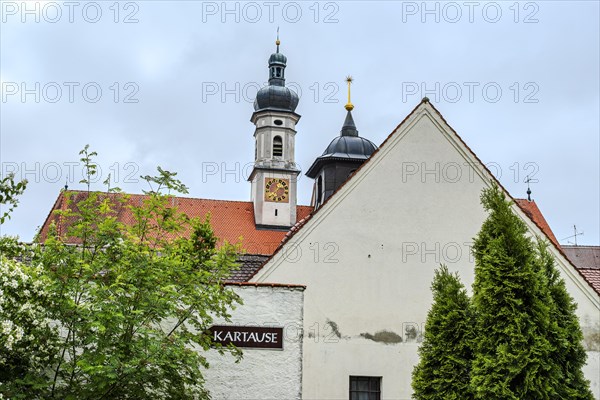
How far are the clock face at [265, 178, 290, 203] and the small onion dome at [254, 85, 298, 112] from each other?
6.26m

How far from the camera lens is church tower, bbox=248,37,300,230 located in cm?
6022

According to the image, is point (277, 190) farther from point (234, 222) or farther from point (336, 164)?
point (336, 164)

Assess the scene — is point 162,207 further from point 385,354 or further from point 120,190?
point 385,354

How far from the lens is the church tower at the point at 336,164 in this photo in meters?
33.4

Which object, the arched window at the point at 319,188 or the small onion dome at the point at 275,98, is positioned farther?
the small onion dome at the point at 275,98

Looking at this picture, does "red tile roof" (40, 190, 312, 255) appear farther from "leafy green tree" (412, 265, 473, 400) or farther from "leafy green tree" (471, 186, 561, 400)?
"leafy green tree" (471, 186, 561, 400)

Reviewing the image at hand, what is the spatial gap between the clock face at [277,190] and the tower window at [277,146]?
2371mm

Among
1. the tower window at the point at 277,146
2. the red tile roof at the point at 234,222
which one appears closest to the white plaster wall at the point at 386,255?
the red tile roof at the point at 234,222

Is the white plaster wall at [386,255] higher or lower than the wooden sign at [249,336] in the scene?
higher

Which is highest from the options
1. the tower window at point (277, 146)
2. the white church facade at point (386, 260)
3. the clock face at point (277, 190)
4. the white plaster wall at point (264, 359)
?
the tower window at point (277, 146)

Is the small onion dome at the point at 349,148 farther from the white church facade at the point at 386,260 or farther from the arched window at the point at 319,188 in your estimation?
the white church facade at the point at 386,260

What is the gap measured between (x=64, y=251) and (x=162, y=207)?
143 cm

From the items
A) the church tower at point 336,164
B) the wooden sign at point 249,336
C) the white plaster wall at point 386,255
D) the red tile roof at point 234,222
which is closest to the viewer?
the wooden sign at point 249,336

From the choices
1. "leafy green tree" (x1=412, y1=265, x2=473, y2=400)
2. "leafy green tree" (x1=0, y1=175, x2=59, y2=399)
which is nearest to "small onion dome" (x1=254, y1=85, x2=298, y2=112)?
"leafy green tree" (x1=412, y1=265, x2=473, y2=400)
